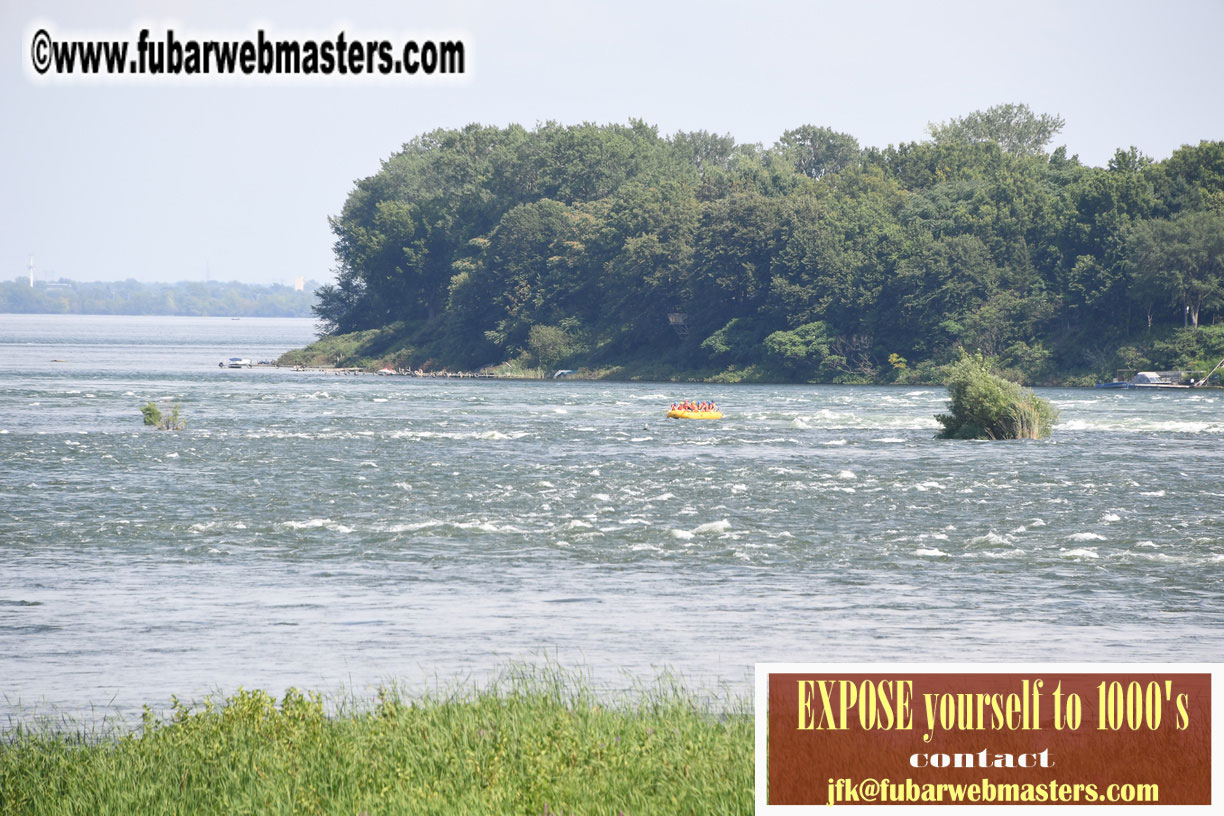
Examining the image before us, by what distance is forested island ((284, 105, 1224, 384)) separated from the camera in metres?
114

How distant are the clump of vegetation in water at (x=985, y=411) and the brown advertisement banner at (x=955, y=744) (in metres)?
52.2

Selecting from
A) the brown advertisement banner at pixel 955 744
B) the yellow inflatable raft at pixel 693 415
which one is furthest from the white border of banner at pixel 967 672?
the yellow inflatable raft at pixel 693 415

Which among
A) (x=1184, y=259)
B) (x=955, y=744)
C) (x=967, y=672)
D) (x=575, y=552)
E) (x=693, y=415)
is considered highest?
(x=1184, y=259)

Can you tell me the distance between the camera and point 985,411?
60.7 m

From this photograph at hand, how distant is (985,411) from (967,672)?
53298mm

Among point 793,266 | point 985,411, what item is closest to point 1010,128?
point 793,266

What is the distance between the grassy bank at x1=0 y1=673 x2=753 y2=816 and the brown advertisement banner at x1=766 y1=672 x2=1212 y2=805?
7.07 feet

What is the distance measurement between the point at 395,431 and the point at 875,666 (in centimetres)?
5802

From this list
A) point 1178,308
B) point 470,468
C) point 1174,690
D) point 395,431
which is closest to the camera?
point 1174,690

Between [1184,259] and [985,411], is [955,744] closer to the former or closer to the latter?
[985,411]

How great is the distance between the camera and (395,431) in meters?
65.8

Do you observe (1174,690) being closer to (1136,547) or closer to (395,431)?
(1136,547)

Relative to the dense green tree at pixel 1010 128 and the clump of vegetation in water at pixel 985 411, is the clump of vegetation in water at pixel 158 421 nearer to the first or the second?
the clump of vegetation in water at pixel 985 411

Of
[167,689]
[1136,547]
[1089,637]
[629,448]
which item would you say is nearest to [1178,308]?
[629,448]
